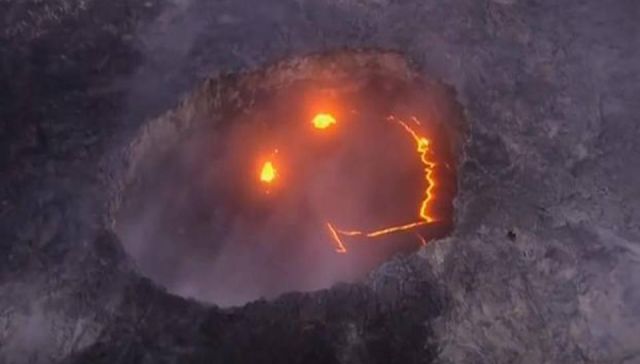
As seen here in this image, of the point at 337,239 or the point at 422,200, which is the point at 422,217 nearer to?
the point at 422,200

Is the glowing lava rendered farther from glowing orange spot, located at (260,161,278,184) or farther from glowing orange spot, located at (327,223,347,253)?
glowing orange spot, located at (260,161,278,184)

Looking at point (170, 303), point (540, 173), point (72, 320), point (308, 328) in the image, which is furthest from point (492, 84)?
point (72, 320)

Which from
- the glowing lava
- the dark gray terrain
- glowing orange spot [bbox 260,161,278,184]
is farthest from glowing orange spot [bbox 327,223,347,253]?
the dark gray terrain

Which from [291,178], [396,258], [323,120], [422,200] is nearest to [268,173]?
[291,178]

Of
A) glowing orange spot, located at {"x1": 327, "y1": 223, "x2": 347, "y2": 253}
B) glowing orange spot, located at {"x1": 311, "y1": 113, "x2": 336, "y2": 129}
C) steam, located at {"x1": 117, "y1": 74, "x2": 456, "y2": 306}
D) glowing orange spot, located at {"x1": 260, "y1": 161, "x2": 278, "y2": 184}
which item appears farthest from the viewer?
glowing orange spot, located at {"x1": 311, "y1": 113, "x2": 336, "y2": 129}

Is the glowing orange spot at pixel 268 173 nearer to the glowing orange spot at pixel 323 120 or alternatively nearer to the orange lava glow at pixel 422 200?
the orange lava glow at pixel 422 200

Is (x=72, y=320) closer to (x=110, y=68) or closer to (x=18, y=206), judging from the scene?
(x=18, y=206)
